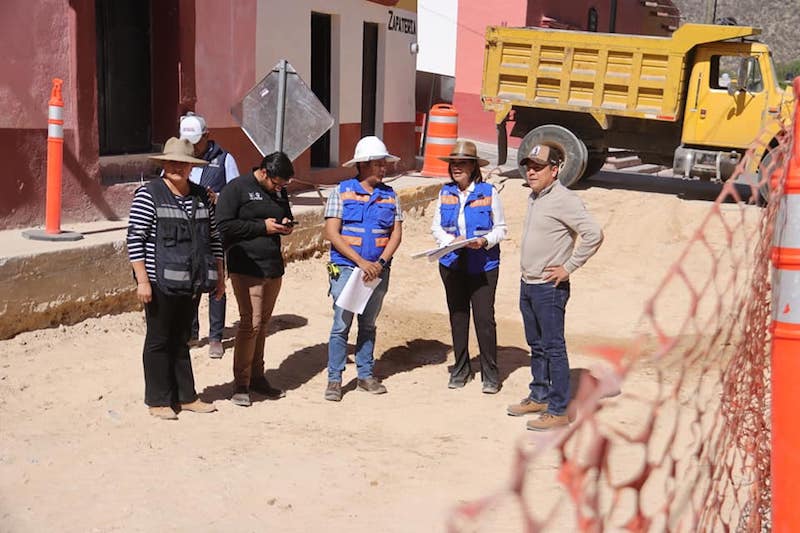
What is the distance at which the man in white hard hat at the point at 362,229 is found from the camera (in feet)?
22.3

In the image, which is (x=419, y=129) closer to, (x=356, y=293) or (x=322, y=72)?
(x=322, y=72)

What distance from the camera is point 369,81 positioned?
16312mm

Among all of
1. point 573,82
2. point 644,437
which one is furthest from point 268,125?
point 573,82

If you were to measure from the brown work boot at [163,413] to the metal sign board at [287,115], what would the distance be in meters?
2.77

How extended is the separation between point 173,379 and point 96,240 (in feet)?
8.26

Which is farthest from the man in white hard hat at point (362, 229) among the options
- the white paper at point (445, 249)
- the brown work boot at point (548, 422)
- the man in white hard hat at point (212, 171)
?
the brown work boot at point (548, 422)

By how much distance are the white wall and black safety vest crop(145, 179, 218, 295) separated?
64.0ft

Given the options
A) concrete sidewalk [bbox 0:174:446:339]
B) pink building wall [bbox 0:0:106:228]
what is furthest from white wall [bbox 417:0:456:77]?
concrete sidewalk [bbox 0:174:446:339]

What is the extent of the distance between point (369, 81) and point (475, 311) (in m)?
9.78

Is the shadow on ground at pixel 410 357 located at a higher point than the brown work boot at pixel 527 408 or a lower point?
lower

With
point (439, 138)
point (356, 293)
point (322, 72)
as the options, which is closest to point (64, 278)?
point (356, 293)

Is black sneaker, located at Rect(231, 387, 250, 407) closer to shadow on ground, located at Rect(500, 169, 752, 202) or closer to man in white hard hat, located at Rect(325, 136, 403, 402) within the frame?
man in white hard hat, located at Rect(325, 136, 403, 402)

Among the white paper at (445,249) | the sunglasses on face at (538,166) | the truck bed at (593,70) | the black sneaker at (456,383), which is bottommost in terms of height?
the black sneaker at (456,383)

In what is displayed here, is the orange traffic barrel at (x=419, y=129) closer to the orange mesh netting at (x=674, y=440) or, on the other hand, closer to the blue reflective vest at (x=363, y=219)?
the orange mesh netting at (x=674, y=440)
